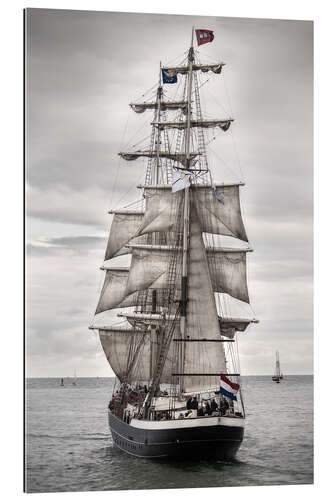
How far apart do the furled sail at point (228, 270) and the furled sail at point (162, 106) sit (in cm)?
318

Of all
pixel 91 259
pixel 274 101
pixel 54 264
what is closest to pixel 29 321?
pixel 54 264

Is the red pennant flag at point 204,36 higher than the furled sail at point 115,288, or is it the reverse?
the red pennant flag at point 204,36

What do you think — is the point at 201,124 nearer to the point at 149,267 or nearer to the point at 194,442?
the point at 149,267

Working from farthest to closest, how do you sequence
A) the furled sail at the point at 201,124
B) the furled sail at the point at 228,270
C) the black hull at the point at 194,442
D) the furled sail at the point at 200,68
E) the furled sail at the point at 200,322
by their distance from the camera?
the furled sail at the point at 228,270
the furled sail at the point at 200,322
the black hull at the point at 194,442
the furled sail at the point at 201,124
the furled sail at the point at 200,68

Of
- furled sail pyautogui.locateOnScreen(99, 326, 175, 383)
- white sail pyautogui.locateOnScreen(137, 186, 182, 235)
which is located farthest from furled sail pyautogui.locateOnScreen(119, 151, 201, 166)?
furled sail pyautogui.locateOnScreen(99, 326, 175, 383)

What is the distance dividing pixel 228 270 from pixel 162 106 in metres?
4.14

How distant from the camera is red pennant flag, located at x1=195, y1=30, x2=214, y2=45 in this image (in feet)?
49.5

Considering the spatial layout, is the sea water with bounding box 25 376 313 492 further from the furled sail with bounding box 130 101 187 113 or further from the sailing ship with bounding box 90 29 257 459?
the furled sail with bounding box 130 101 187 113

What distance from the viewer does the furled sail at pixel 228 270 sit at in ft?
64.0

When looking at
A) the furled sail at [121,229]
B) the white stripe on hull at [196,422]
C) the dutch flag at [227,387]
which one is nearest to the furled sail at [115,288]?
the furled sail at [121,229]

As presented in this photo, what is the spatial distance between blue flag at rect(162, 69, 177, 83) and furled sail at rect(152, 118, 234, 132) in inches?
38.1

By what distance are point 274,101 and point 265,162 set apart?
1.04m

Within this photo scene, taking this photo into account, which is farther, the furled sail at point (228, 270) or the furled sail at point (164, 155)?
the furled sail at point (228, 270)

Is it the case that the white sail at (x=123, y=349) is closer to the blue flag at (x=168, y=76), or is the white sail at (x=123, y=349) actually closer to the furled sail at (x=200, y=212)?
the furled sail at (x=200, y=212)
